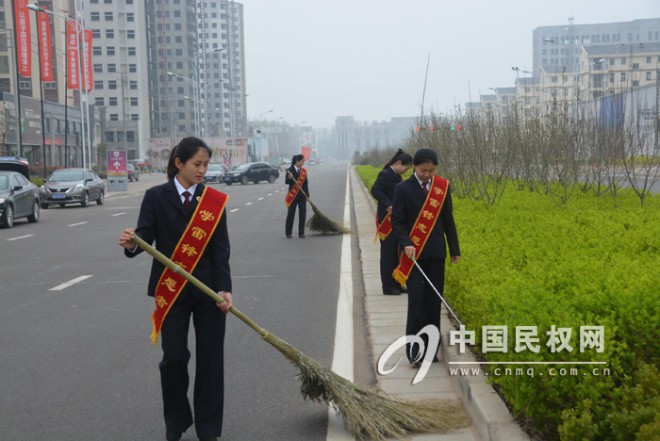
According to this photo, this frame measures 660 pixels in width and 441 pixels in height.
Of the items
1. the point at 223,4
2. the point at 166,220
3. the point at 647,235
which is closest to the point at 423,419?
the point at 166,220

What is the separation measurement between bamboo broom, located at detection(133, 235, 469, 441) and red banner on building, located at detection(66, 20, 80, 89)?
162 ft

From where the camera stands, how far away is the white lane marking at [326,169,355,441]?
5168 millimetres

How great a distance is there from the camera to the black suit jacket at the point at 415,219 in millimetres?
6164

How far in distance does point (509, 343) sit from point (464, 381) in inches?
31.5

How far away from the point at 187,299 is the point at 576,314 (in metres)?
2.13

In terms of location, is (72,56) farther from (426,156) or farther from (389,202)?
(426,156)

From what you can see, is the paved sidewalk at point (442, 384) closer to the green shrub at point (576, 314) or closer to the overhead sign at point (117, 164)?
the green shrub at point (576, 314)

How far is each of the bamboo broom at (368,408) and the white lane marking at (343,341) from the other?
0.39ft

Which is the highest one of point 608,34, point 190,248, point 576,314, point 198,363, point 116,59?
point 608,34

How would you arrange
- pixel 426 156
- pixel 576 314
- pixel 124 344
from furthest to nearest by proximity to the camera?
pixel 124 344 → pixel 426 156 → pixel 576 314

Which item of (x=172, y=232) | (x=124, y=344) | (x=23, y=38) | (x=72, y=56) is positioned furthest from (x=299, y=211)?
(x=72, y=56)

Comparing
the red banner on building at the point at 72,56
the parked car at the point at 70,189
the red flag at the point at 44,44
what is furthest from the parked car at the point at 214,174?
the parked car at the point at 70,189

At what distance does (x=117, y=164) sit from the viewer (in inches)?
1768

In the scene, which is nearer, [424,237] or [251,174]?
[424,237]
